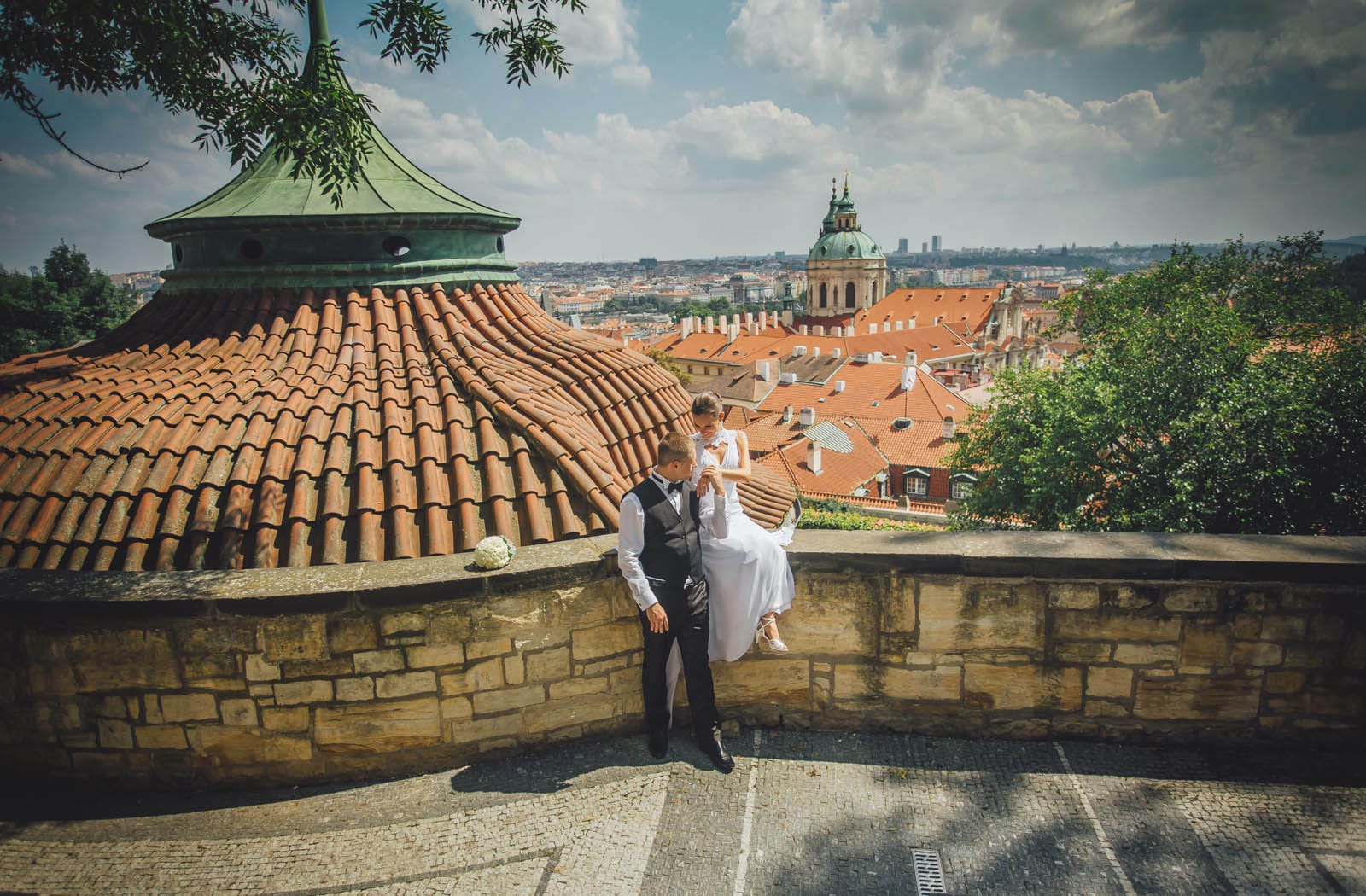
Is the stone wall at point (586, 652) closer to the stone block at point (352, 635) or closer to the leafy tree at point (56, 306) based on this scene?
the stone block at point (352, 635)

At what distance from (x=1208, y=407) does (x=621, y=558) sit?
61.3ft

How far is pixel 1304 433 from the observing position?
16.6 metres

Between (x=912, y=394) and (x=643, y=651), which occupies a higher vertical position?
(x=643, y=651)

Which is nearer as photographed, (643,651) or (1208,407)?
(643,651)

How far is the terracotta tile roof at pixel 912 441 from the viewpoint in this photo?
1474 inches

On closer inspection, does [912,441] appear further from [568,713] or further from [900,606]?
[568,713]

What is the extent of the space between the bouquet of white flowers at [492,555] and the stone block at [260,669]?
40.6 inches

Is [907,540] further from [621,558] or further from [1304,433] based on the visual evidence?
[1304,433]

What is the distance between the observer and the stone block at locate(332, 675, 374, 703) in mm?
3695

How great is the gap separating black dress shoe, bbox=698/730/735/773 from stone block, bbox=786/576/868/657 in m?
0.60

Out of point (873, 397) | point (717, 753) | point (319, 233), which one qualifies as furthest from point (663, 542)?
point (873, 397)

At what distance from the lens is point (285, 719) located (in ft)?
12.2

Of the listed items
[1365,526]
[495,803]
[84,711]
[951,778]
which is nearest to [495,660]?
[495,803]

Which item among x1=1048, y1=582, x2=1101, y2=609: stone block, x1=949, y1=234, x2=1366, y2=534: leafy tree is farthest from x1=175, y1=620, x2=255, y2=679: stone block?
x1=949, y1=234, x2=1366, y2=534: leafy tree
